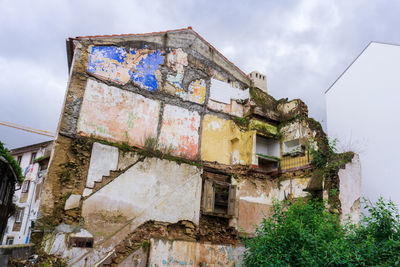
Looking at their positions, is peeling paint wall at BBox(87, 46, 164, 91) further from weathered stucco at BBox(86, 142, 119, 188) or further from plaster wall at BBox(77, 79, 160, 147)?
weathered stucco at BBox(86, 142, 119, 188)

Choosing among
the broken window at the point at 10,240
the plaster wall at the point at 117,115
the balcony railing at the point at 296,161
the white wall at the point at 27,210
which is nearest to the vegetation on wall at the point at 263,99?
the balcony railing at the point at 296,161

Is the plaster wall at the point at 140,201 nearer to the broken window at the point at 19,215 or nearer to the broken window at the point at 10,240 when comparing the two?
the broken window at the point at 19,215

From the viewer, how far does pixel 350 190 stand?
11211 millimetres

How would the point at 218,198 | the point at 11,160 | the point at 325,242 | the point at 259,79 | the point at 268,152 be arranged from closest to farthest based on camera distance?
the point at 325,242 → the point at 11,160 → the point at 218,198 → the point at 268,152 → the point at 259,79

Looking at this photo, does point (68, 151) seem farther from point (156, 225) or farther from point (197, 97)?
point (197, 97)

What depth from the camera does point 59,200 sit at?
8969mm

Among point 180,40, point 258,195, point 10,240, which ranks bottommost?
point 10,240

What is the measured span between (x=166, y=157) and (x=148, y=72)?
324cm

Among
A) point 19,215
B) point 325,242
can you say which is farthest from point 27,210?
point 325,242

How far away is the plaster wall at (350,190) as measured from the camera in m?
10.9

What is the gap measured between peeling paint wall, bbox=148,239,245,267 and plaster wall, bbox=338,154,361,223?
399cm

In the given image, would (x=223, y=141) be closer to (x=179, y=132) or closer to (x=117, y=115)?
(x=179, y=132)

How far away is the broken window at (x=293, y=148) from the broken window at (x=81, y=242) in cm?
804

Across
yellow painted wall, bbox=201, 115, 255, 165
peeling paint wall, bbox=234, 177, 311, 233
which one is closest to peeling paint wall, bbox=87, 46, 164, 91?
yellow painted wall, bbox=201, 115, 255, 165
